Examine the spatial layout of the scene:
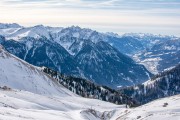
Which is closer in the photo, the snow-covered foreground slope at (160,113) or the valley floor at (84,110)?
the snow-covered foreground slope at (160,113)

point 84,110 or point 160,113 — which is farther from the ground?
point 160,113

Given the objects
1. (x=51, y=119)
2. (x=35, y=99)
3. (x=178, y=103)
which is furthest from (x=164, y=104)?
(x=51, y=119)

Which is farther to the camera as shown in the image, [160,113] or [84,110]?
[84,110]

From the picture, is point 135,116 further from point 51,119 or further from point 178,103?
point 51,119

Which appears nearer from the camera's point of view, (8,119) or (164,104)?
(8,119)

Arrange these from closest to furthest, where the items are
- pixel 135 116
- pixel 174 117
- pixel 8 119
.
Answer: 1. pixel 8 119
2. pixel 174 117
3. pixel 135 116

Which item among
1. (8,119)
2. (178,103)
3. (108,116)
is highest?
(8,119)

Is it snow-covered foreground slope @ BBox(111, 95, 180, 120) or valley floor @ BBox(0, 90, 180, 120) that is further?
valley floor @ BBox(0, 90, 180, 120)

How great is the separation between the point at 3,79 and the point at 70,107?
49597mm

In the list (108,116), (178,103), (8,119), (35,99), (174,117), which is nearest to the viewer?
(8,119)

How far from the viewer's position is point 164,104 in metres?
141

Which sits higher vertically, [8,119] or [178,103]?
[8,119]

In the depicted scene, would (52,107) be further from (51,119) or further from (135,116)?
(51,119)

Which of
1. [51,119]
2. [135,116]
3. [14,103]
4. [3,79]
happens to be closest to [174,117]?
[135,116]
